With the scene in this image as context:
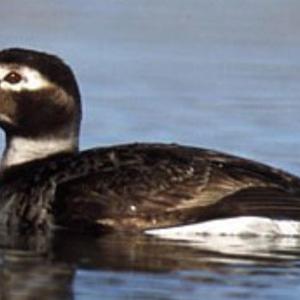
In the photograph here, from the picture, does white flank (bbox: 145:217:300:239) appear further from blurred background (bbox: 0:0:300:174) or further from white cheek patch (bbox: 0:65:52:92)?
blurred background (bbox: 0:0:300:174)

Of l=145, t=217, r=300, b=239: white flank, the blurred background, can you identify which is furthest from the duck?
the blurred background

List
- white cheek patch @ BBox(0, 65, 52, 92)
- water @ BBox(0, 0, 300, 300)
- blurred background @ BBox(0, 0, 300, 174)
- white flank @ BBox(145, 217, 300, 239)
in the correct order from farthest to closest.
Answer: blurred background @ BBox(0, 0, 300, 174), white cheek patch @ BBox(0, 65, 52, 92), white flank @ BBox(145, 217, 300, 239), water @ BBox(0, 0, 300, 300)

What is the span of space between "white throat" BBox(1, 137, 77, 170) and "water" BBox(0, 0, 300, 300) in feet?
3.07

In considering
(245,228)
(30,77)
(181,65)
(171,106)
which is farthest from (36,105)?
(181,65)

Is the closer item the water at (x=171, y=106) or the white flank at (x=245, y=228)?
the water at (x=171, y=106)

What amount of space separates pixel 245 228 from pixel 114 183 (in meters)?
0.79

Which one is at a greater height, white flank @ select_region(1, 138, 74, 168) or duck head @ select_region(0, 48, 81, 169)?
duck head @ select_region(0, 48, 81, 169)

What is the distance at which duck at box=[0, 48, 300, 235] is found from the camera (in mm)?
12867

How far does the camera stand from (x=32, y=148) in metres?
13.9

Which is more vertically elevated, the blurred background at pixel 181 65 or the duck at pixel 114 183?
the blurred background at pixel 181 65

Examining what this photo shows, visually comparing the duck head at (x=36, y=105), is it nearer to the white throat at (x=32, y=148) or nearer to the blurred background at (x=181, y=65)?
the white throat at (x=32, y=148)

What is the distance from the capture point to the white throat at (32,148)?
1384 centimetres

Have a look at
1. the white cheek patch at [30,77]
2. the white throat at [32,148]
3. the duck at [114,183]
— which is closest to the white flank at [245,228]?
the duck at [114,183]

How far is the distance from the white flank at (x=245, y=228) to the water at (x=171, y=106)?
0.20 ft
